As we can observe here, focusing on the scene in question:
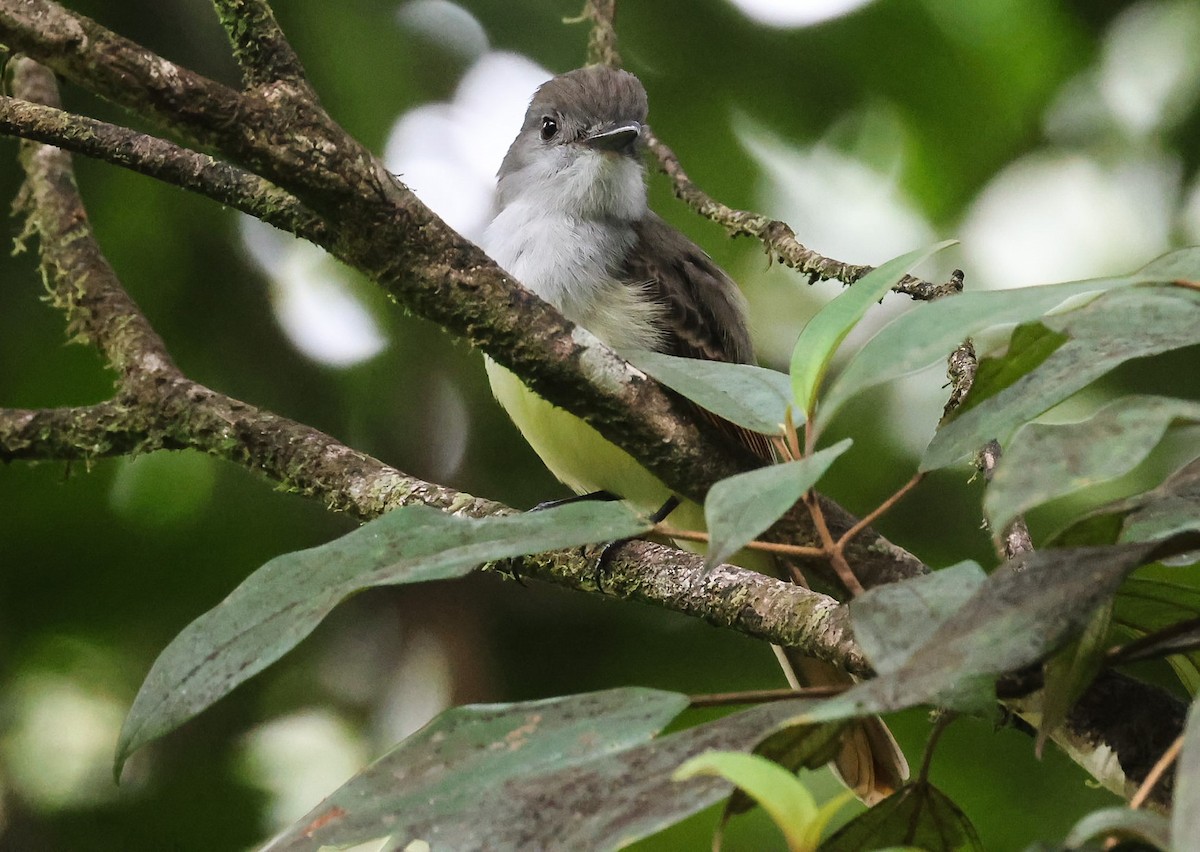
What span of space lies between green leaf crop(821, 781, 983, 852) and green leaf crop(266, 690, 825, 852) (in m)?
0.26

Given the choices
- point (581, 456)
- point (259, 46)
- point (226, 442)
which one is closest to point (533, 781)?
point (259, 46)

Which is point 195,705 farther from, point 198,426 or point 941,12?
point 941,12

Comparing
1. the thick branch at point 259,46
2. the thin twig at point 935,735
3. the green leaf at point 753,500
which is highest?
the thick branch at point 259,46

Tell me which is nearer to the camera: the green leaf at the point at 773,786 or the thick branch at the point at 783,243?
the green leaf at the point at 773,786

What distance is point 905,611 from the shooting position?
951 mm

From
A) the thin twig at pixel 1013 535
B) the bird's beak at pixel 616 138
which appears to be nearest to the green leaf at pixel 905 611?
the thin twig at pixel 1013 535

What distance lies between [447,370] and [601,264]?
0.87 meters

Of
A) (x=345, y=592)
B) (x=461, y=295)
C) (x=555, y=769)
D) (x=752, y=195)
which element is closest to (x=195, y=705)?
(x=345, y=592)

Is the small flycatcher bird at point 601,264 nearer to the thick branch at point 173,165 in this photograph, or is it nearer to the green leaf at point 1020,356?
the thick branch at point 173,165

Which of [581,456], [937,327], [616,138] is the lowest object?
[937,327]

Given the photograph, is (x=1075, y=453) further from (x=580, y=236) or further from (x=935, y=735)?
(x=580, y=236)

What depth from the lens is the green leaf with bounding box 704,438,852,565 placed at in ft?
2.97

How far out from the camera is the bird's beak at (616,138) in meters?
3.45

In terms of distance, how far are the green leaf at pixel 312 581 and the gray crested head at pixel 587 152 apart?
2.37 meters
